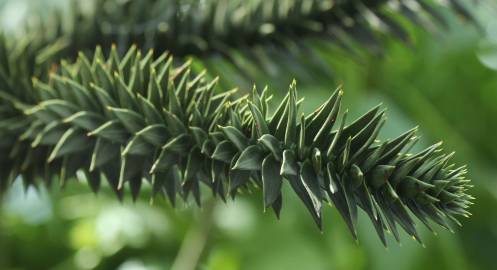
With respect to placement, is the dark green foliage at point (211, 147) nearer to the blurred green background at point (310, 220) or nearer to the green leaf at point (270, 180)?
the green leaf at point (270, 180)

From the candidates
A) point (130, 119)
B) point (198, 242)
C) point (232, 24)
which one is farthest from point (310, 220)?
point (130, 119)

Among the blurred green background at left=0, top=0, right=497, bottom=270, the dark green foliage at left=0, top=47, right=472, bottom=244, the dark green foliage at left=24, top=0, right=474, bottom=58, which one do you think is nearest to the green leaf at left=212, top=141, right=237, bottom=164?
the dark green foliage at left=0, top=47, right=472, bottom=244

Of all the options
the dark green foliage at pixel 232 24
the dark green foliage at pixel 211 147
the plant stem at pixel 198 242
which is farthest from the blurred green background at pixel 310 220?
the dark green foliage at pixel 211 147

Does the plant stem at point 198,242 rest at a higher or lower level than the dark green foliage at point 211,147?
higher

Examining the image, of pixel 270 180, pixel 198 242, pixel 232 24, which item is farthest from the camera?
pixel 198 242

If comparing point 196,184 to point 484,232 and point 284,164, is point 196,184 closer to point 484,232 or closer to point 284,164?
point 284,164

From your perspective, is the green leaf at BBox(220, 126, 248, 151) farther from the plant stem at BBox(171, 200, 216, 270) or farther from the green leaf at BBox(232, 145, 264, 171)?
the plant stem at BBox(171, 200, 216, 270)

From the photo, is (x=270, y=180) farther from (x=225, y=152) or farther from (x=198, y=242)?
(x=198, y=242)
